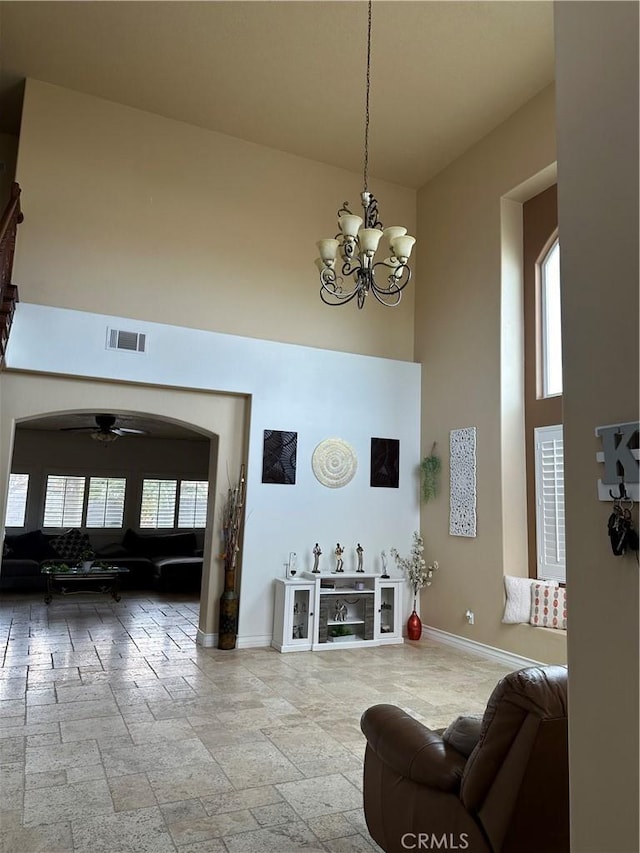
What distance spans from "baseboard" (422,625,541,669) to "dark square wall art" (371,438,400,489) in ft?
5.92

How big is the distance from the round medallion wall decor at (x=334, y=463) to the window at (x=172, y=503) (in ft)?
20.1

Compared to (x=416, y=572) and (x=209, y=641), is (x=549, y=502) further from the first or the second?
(x=209, y=641)

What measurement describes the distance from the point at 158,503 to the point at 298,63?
9.12 m

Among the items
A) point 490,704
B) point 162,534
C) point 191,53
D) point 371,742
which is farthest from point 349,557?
point 162,534

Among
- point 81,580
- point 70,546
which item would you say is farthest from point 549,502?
point 70,546

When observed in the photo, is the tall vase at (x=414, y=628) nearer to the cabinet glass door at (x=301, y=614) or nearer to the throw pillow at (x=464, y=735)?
the cabinet glass door at (x=301, y=614)

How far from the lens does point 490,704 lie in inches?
75.2

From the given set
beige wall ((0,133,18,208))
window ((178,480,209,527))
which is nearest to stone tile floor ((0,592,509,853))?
beige wall ((0,133,18,208))

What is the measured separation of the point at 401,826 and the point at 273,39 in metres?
6.37

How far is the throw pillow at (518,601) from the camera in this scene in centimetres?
590

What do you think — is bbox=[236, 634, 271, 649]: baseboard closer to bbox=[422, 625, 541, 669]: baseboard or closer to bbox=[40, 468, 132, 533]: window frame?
bbox=[422, 625, 541, 669]: baseboard

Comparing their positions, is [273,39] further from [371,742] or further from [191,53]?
[371,742]

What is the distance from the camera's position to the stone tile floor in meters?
2.71

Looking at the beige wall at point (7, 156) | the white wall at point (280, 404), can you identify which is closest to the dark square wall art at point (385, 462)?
the white wall at point (280, 404)
